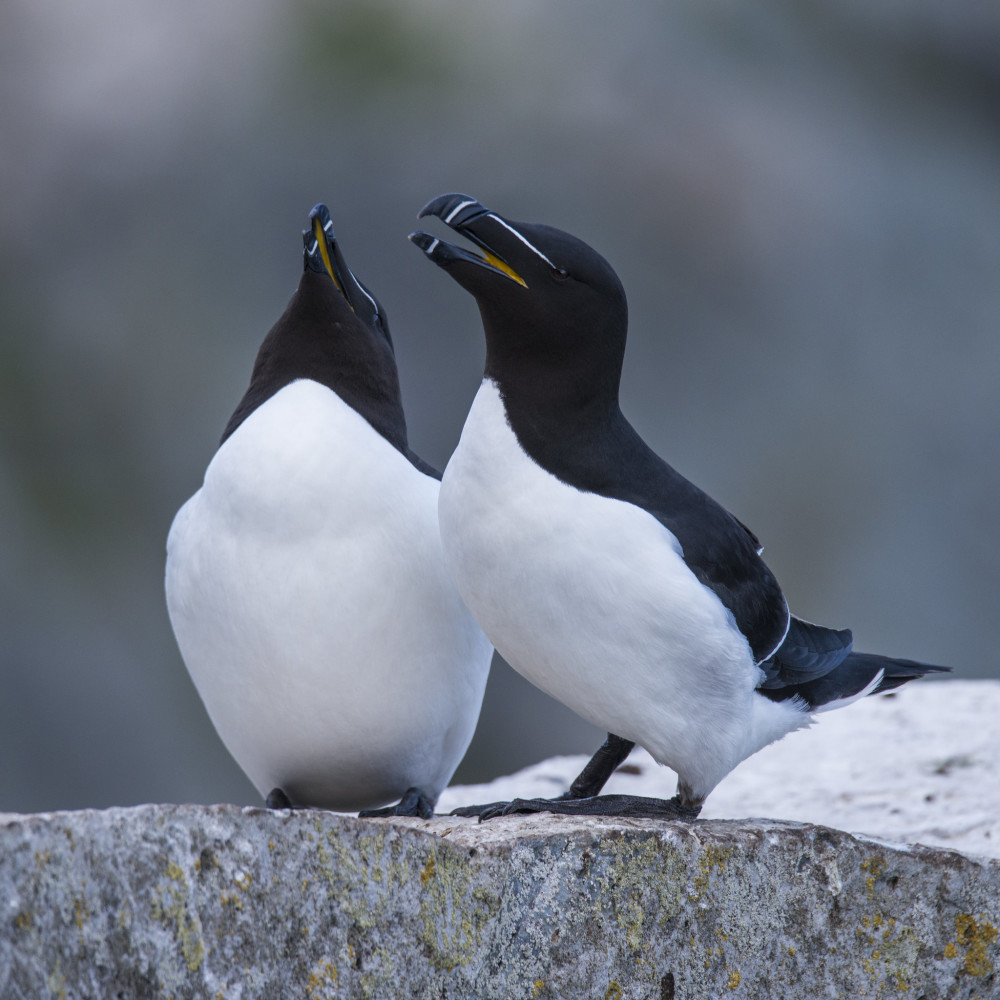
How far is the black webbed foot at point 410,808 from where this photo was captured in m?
3.08

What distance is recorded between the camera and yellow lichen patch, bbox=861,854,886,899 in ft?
8.59

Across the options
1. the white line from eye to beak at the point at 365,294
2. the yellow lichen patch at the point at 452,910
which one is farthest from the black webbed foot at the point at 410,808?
the white line from eye to beak at the point at 365,294

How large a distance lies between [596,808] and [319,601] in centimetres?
81

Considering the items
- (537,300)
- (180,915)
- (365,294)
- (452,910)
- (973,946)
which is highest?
(537,300)

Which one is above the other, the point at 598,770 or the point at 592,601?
the point at 592,601

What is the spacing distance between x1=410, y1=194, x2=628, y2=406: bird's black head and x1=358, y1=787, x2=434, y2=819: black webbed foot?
3.57ft

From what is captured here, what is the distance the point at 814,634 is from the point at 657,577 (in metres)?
0.73

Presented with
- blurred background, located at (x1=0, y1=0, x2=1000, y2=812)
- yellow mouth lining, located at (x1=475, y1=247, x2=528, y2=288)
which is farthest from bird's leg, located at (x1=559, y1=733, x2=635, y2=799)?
blurred background, located at (x1=0, y1=0, x2=1000, y2=812)

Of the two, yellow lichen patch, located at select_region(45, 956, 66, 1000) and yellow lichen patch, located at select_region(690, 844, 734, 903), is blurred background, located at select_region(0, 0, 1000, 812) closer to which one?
yellow lichen patch, located at select_region(690, 844, 734, 903)

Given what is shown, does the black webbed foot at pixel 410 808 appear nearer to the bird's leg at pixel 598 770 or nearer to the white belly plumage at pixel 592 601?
the bird's leg at pixel 598 770

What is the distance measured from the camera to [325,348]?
3307 mm

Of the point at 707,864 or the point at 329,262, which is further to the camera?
the point at 329,262

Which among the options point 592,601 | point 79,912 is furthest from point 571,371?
point 79,912

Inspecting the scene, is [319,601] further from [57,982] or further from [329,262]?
[57,982]
